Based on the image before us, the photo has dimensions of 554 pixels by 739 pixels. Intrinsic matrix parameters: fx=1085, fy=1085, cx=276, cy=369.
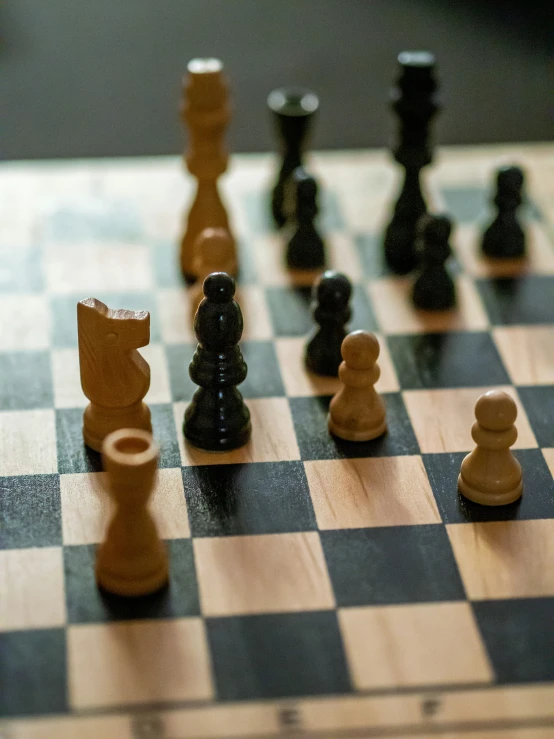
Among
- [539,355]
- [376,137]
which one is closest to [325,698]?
[539,355]

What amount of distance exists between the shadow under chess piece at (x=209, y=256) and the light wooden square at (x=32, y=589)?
756 millimetres

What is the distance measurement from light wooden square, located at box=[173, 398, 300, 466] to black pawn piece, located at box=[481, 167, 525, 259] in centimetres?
76

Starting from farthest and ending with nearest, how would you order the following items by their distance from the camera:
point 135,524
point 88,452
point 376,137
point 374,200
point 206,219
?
point 376,137 < point 374,200 < point 206,219 < point 88,452 < point 135,524

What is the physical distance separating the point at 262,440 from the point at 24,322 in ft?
2.06

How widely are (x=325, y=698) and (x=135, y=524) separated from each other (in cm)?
36

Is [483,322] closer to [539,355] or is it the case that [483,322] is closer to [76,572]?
[539,355]

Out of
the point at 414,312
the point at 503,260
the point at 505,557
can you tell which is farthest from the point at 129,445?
the point at 503,260

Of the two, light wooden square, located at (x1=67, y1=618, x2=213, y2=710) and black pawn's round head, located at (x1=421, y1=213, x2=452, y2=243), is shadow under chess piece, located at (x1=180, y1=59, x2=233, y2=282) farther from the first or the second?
light wooden square, located at (x1=67, y1=618, x2=213, y2=710)

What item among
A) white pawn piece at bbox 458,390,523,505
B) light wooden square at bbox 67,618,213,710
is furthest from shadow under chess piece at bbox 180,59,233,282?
light wooden square at bbox 67,618,213,710

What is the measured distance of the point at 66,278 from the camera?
7.84 ft

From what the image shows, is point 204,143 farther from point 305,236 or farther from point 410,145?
point 410,145

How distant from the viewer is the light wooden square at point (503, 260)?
2.46m

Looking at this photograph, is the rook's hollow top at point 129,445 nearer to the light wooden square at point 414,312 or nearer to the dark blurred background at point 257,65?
the light wooden square at point 414,312

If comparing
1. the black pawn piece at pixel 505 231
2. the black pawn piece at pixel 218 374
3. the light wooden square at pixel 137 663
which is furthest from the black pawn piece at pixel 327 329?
the light wooden square at pixel 137 663
